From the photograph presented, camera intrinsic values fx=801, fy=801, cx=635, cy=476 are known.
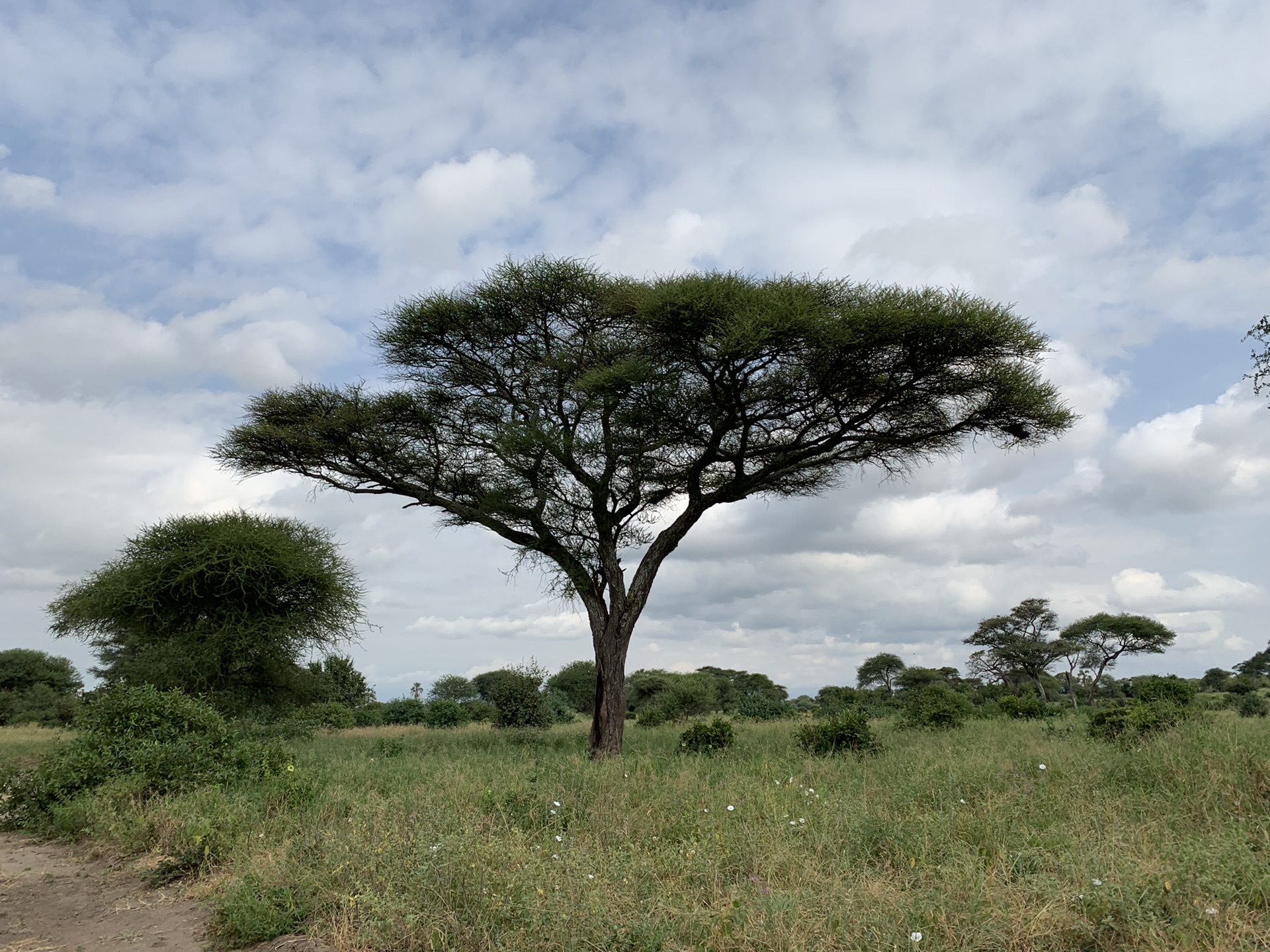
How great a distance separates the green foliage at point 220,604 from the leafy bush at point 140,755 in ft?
27.5

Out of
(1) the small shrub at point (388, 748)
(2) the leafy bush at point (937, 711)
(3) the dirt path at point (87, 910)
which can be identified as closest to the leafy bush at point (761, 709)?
(2) the leafy bush at point (937, 711)

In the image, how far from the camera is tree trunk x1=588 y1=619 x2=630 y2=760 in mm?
16094

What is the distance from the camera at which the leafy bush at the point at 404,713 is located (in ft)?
112

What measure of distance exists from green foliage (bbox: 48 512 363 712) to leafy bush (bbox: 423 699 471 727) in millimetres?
9132

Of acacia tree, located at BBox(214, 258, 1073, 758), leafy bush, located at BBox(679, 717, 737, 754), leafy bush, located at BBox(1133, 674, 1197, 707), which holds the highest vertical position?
acacia tree, located at BBox(214, 258, 1073, 758)

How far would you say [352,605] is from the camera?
73.0 ft

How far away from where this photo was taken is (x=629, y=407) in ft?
53.6

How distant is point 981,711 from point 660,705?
12469 millimetres

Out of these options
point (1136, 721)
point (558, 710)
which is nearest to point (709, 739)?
point (1136, 721)

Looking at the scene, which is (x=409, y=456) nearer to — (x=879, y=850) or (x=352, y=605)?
(x=352, y=605)

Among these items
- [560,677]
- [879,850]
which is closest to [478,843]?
[879,850]

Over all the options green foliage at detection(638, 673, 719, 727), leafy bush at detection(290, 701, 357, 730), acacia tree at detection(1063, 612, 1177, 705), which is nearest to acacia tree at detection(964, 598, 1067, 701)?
acacia tree at detection(1063, 612, 1177, 705)

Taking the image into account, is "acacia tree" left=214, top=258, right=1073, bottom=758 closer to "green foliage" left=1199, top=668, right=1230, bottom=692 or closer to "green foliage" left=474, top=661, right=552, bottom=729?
"green foliage" left=474, top=661, right=552, bottom=729

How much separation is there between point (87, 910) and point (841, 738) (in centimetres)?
1021
